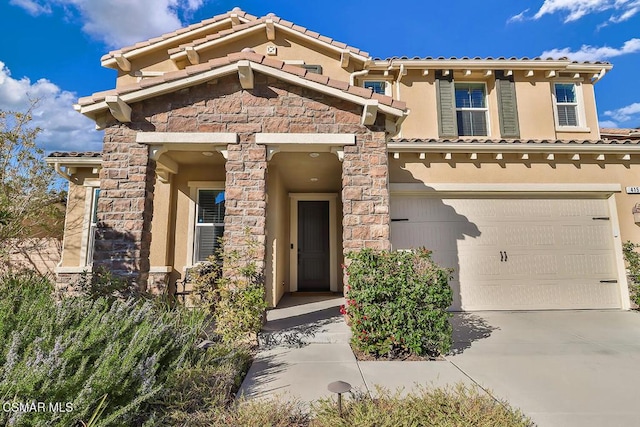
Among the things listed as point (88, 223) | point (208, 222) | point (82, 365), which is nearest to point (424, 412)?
point (82, 365)

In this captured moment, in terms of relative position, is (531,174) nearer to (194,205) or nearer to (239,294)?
(239,294)

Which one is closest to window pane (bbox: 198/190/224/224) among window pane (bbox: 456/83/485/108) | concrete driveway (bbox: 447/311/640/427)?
concrete driveway (bbox: 447/311/640/427)

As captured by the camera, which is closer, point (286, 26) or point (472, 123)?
point (286, 26)

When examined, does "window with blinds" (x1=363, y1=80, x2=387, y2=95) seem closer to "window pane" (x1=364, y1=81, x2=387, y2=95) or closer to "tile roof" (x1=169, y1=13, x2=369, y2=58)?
"window pane" (x1=364, y1=81, x2=387, y2=95)

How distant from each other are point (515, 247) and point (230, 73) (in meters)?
6.80

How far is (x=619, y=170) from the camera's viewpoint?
23.6ft

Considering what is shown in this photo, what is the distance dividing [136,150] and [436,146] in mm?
5875

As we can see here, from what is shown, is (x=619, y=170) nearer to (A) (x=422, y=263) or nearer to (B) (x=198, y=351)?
(A) (x=422, y=263)

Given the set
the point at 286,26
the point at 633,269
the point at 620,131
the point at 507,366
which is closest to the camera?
the point at 507,366

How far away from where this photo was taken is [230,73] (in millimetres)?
5191

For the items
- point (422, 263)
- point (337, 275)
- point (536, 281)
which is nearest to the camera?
point (422, 263)

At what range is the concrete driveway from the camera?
2758 millimetres

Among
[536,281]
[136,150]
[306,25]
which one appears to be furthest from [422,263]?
[306,25]

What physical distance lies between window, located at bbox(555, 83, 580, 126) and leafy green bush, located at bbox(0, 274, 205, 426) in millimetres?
10948
